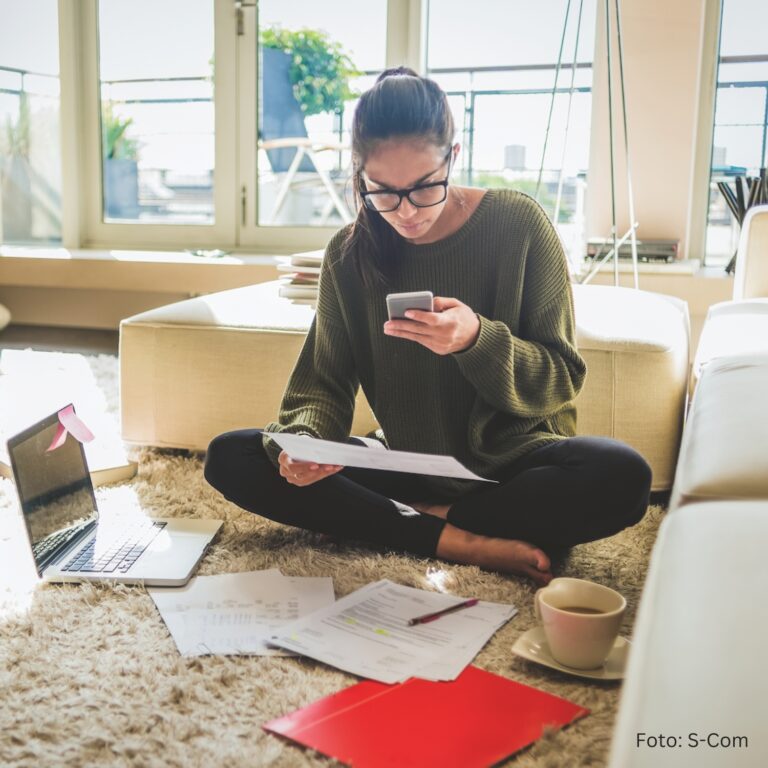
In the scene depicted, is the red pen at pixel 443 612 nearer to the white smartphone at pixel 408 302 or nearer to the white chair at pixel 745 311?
the white smartphone at pixel 408 302

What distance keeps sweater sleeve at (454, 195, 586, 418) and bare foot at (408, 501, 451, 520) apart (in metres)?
0.23

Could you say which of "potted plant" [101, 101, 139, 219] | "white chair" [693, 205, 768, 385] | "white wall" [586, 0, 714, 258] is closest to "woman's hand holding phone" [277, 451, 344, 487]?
"white chair" [693, 205, 768, 385]

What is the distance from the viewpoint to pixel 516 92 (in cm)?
402

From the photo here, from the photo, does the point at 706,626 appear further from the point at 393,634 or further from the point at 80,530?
the point at 80,530

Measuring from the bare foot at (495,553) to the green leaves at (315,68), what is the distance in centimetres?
312

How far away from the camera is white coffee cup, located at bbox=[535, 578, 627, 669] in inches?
45.5

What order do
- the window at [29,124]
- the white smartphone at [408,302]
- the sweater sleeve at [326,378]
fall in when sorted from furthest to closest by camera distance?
the window at [29,124] → the sweater sleeve at [326,378] → the white smartphone at [408,302]

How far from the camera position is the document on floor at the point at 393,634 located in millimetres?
1213

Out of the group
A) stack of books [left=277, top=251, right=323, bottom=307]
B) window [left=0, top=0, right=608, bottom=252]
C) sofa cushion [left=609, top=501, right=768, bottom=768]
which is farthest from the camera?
window [left=0, top=0, right=608, bottom=252]

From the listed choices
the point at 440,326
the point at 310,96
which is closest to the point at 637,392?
the point at 440,326

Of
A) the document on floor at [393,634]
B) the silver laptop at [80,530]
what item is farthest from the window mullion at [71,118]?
the document on floor at [393,634]

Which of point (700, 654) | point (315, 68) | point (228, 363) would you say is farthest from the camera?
point (315, 68)

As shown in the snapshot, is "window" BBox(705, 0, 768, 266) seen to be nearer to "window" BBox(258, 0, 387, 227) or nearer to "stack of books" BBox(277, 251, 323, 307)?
"window" BBox(258, 0, 387, 227)

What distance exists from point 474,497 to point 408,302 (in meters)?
0.46
